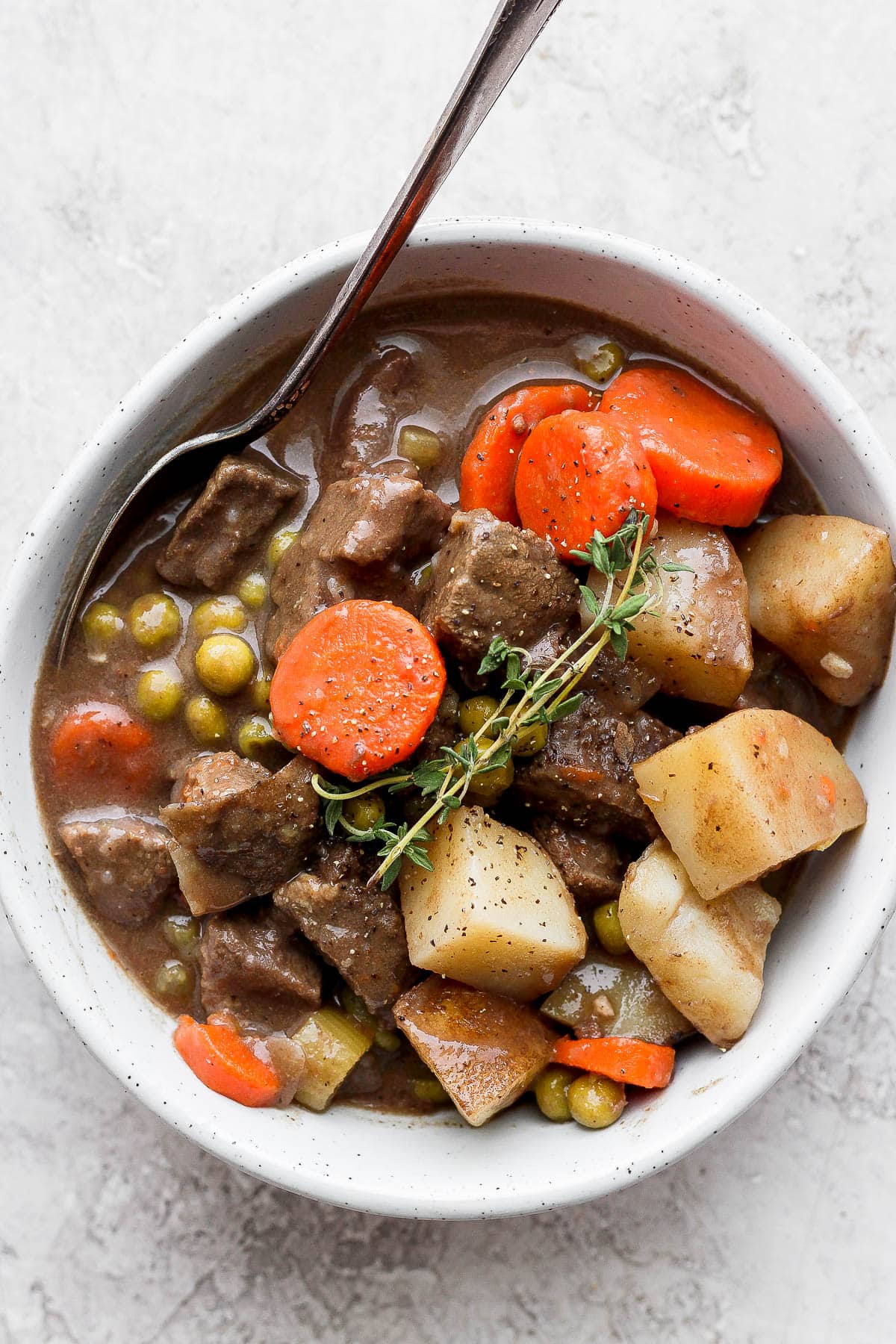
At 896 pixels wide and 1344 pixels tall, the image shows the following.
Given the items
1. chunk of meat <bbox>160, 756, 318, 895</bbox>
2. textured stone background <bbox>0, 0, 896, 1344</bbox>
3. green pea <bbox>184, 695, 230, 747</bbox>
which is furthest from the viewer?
textured stone background <bbox>0, 0, 896, 1344</bbox>

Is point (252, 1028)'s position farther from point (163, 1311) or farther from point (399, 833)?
point (163, 1311)

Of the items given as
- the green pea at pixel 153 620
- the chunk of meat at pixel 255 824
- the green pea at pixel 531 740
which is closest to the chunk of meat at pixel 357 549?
the green pea at pixel 153 620

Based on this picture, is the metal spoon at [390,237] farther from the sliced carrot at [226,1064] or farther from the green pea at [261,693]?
the sliced carrot at [226,1064]

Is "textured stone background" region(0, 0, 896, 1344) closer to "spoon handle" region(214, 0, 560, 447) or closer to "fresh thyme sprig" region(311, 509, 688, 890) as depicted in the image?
"spoon handle" region(214, 0, 560, 447)

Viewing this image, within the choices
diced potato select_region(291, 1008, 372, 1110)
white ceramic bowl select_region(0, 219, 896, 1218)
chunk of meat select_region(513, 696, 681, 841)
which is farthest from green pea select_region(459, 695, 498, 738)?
white ceramic bowl select_region(0, 219, 896, 1218)

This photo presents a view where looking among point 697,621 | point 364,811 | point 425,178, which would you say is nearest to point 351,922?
point 364,811

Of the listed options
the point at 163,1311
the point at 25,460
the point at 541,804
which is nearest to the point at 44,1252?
the point at 163,1311
